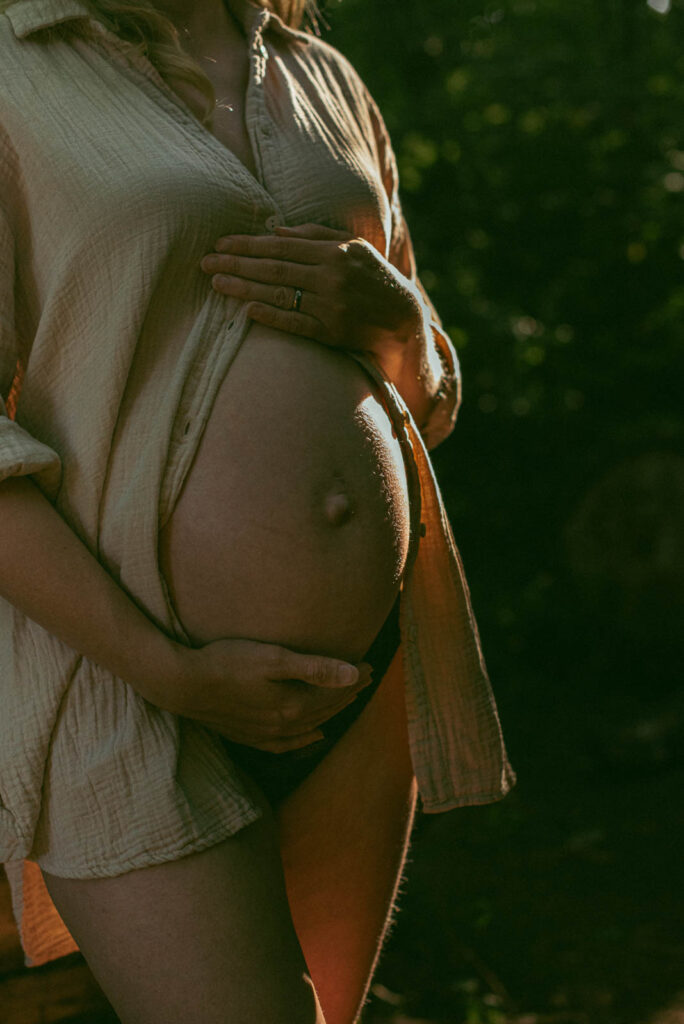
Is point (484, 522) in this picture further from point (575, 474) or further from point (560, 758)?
point (560, 758)

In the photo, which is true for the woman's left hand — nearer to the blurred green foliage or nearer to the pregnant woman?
the pregnant woman

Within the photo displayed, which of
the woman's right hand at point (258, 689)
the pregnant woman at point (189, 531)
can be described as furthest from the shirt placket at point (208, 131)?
the woman's right hand at point (258, 689)

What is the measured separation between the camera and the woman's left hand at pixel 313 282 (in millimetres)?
1258

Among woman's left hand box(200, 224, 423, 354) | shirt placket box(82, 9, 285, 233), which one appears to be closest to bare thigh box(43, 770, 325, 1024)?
woman's left hand box(200, 224, 423, 354)

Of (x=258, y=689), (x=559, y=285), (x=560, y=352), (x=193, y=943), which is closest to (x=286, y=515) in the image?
(x=258, y=689)

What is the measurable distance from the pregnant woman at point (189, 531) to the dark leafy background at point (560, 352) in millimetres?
2758

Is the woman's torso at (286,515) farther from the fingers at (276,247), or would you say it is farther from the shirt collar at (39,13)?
the shirt collar at (39,13)

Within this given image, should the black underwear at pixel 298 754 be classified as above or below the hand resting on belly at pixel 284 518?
below

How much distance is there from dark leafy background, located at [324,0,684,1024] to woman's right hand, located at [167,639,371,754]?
281 cm

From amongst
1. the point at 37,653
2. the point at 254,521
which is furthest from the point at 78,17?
the point at 37,653

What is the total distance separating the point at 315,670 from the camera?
119cm

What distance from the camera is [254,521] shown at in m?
1.19

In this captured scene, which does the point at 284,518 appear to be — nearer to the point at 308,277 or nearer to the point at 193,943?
the point at 308,277

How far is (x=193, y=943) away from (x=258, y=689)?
0.95 ft
